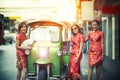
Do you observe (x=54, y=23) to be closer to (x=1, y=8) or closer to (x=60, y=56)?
(x=60, y=56)

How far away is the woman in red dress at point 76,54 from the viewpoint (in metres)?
9.41

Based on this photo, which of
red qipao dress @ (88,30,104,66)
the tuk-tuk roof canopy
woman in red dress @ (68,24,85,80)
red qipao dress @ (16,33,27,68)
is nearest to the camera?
woman in red dress @ (68,24,85,80)

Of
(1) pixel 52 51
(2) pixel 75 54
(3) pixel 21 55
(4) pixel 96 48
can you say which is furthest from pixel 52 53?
(4) pixel 96 48

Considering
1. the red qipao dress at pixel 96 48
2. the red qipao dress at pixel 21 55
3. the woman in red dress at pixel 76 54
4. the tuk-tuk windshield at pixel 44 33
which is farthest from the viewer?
the tuk-tuk windshield at pixel 44 33

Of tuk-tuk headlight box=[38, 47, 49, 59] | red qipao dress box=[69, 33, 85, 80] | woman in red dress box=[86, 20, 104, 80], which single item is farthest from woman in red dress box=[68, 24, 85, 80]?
tuk-tuk headlight box=[38, 47, 49, 59]

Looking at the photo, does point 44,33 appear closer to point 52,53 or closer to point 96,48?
point 52,53

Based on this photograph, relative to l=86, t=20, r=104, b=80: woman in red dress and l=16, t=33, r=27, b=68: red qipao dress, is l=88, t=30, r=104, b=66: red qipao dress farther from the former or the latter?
l=16, t=33, r=27, b=68: red qipao dress

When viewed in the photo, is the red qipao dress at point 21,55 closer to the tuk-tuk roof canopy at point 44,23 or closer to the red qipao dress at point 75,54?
the tuk-tuk roof canopy at point 44,23

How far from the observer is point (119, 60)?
17516 mm

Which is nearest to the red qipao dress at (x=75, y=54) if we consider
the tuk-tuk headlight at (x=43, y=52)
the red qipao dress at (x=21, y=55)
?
the tuk-tuk headlight at (x=43, y=52)

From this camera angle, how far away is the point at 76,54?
31.1 feet

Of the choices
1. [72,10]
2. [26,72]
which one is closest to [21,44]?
[26,72]

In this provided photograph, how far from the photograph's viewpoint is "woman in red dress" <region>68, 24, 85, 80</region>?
9414mm

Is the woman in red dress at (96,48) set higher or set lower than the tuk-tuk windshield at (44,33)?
lower
